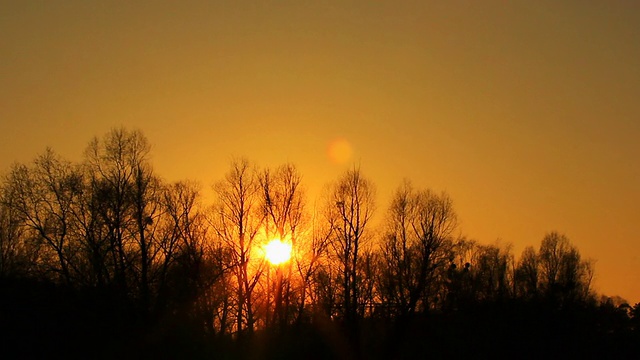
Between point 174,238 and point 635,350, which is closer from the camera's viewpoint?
point 174,238

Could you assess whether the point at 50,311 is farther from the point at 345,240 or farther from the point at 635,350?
the point at 635,350

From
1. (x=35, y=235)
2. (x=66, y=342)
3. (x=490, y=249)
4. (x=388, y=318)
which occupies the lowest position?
(x=66, y=342)

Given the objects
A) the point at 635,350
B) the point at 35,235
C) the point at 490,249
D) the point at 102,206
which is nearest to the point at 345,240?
the point at 102,206

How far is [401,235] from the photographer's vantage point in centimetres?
5600

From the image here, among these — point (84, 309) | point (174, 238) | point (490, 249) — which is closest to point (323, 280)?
point (174, 238)

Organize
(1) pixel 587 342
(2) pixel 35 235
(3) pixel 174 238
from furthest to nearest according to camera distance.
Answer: (1) pixel 587 342 → (3) pixel 174 238 → (2) pixel 35 235

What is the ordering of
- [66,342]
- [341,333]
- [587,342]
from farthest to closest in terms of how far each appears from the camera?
[587,342] → [341,333] → [66,342]

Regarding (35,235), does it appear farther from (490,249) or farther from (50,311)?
(490,249)

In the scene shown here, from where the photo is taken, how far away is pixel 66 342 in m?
33.0

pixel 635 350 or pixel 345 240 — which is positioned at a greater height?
pixel 345 240

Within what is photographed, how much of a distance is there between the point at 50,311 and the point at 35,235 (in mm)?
12407

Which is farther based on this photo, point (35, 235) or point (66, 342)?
point (35, 235)

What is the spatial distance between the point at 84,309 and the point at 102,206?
9934mm

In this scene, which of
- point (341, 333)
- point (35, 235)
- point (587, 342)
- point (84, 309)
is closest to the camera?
point (84, 309)
